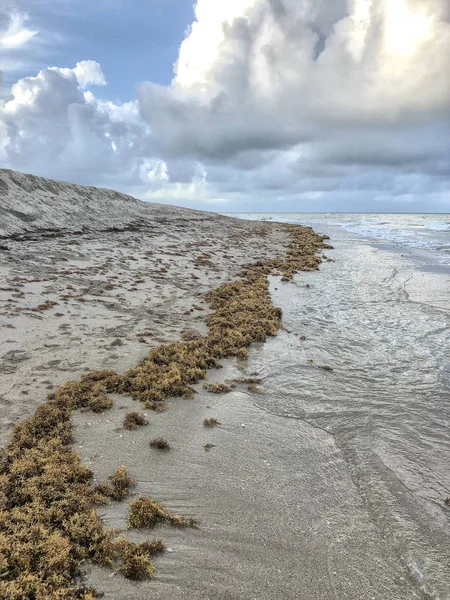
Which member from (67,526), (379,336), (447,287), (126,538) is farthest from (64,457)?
(447,287)

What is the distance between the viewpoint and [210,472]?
4066 millimetres

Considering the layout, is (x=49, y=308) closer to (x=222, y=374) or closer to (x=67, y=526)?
(x=222, y=374)

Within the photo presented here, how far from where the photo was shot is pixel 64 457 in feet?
12.9

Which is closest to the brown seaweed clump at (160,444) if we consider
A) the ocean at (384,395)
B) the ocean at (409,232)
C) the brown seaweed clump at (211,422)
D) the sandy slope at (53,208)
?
the brown seaweed clump at (211,422)

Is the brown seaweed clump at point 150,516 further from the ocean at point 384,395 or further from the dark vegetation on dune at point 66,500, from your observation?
the ocean at point 384,395

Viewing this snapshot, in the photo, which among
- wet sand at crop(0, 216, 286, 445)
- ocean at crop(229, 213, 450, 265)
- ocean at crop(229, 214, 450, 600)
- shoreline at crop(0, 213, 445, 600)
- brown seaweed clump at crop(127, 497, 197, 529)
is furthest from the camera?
ocean at crop(229, 213, 450, 265)

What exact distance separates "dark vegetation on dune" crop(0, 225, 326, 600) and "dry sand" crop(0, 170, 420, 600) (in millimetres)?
138

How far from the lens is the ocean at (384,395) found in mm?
3498

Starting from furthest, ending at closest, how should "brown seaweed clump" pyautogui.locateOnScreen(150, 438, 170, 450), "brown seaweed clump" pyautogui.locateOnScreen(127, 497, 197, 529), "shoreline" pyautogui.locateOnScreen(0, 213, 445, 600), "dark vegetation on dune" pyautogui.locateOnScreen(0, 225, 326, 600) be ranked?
1. "brown seaweed clump" pyautogui.locateOnScreen(150, 438, 170, 450)
2. "brown seaweed clump" pyautogui.locateOnScreen(127, 497, 197, 529)
3. "shoreline" pyautogui.locateOnScreen(0, 213, 445, 600)
4. "dark vegetation on dune" pyautogui.locateOnScreen(0, 225, 326, 600)

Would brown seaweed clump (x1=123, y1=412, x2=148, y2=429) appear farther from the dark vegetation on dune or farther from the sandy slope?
the sandy slope

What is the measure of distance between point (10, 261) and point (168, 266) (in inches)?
216

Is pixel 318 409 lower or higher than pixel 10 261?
lower

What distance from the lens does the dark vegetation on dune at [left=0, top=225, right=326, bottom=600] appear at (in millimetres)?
2662

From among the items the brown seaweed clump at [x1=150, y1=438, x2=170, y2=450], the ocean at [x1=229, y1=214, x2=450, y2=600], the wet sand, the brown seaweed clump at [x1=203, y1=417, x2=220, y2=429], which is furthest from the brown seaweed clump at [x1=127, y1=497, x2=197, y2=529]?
the wet sand
